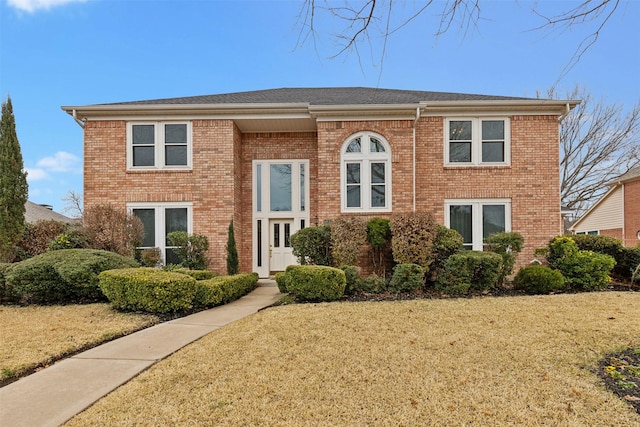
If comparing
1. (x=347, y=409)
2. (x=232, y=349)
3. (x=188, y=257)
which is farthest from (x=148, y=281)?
(x=347, y=409)

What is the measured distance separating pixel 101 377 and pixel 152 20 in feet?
26.1

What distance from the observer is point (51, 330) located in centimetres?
540

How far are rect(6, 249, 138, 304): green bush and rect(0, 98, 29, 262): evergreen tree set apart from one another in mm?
2907

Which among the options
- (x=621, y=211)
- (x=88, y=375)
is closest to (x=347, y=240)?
(x=88, y=375)

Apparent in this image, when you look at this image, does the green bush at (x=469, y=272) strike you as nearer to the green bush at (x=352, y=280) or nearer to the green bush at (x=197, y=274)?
the green bush at (x=352, y=280)

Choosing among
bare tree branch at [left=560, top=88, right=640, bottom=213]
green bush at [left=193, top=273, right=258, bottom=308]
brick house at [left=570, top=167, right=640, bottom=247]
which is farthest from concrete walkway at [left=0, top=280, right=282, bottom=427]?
bare tree branch at [left=560, top=88, right=640, bottom=213]

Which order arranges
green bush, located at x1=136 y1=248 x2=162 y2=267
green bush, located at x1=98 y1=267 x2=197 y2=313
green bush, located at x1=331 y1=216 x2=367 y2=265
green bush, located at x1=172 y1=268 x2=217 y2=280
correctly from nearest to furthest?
1. green bush, located at x1=98 y1=267 x2=197 y2=313
2. green bush, located at x1=172 y1=268 x2=217 y2=280
3. green bush, located at x1=331 y1=216 x2=367 y2=265
4. green bush, located at x1=136 y1=248 x2=162 y2=267

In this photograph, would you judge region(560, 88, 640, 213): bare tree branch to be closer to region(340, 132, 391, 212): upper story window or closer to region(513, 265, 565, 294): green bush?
region(513, 265, 565, 294): green bush

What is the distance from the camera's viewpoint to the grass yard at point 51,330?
166 inches

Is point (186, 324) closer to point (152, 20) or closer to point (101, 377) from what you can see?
point (101, 377)

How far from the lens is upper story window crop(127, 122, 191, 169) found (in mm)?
10945

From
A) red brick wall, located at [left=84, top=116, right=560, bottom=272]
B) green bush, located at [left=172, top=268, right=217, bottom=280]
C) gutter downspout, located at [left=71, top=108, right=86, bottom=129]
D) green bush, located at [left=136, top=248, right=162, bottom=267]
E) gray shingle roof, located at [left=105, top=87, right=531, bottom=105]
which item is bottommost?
green bush, located at [left=172, top=268, right=217, bottom=280]

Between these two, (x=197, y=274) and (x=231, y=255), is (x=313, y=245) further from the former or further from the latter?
(x=197, y=274)

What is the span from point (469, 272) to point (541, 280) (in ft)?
5.50
